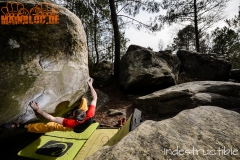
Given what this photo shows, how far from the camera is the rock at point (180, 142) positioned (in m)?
1.24

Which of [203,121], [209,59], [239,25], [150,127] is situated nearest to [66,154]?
[150,127]

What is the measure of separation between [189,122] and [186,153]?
2.11ft

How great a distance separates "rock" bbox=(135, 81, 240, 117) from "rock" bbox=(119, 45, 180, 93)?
99.9 inches

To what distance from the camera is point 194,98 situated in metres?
5.72

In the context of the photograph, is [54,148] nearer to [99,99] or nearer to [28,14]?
[28,14]

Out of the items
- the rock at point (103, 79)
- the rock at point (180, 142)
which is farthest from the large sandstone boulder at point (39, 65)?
the rock at point (103, 79)

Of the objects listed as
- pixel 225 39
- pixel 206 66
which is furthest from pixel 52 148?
pixel 225 39

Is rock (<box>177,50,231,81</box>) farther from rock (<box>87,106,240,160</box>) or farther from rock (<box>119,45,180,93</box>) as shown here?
rock (<box>87,106,240,160</box>)

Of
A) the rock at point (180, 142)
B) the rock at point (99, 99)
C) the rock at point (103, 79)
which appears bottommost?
the rock at point (99, 99)

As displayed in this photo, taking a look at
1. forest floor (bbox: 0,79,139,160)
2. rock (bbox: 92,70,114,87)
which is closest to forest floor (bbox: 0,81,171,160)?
forest floor (bbox: 0,79,139,160)

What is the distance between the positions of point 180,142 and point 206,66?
1327 centimetres

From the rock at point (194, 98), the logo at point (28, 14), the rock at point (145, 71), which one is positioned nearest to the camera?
the logo at point (28, 14)

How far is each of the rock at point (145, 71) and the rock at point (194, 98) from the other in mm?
2537

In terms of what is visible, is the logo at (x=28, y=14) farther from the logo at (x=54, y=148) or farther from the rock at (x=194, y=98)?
the rock at (x=194, y=98)
